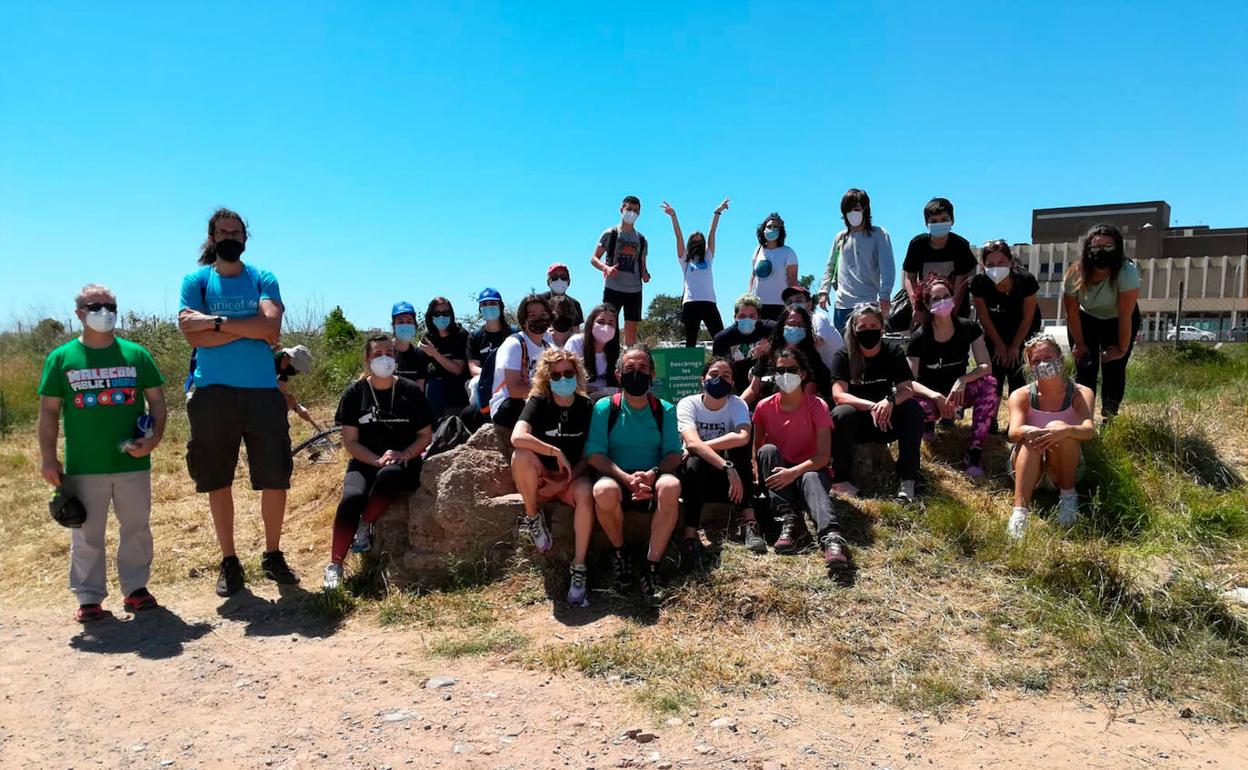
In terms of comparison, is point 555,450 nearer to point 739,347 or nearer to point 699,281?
point 739,347

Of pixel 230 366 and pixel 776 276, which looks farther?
pixel 776 276

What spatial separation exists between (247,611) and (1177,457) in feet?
24.4

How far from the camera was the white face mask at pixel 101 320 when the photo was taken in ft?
16.0

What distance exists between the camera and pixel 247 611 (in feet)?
17.3

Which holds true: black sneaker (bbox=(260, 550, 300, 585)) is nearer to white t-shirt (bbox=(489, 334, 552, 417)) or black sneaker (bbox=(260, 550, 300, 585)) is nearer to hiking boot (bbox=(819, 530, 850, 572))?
white t-shirt (bbox=(489, 334, 552, 417))

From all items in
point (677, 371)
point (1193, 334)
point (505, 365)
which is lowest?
point (677, 371)

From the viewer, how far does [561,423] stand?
535cm

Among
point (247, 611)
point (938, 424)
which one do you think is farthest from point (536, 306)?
point (938, 424)

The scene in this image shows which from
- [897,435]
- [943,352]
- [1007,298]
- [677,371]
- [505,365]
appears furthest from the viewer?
[677,371]

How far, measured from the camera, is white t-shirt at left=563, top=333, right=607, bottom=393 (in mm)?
6211

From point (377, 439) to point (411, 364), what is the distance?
138 cm

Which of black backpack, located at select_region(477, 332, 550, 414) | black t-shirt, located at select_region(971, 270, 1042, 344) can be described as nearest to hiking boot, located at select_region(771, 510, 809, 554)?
black backpack, located at select_region(477, 332, 550, 414)

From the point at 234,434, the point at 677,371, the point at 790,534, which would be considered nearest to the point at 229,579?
the point at 234,434

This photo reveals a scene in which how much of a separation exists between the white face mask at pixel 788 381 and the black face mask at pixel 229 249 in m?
3.75
